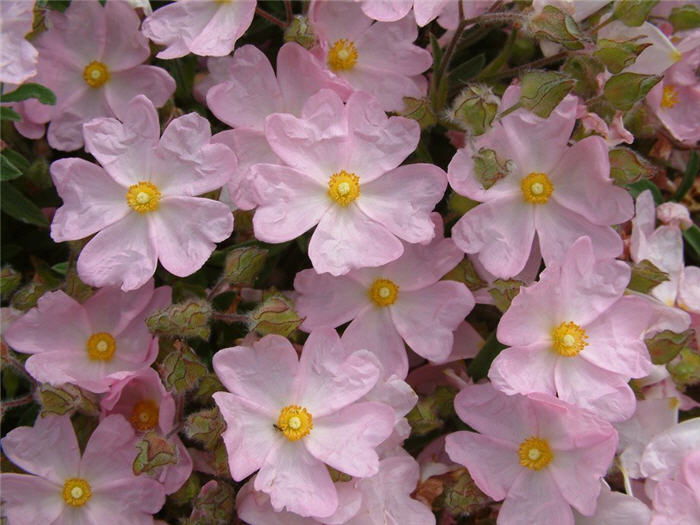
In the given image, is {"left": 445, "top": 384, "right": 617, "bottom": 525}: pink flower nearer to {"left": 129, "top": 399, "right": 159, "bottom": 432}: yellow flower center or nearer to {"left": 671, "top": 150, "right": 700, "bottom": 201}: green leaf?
{"left": 129, "top": 399, "right": 159, "bottom": 432}: yellow flower center

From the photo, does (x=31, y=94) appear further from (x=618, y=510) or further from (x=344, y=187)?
(x=618, y=510)

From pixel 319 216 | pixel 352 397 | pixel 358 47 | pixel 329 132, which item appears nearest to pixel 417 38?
pixel 358 47

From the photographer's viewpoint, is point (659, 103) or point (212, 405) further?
point (659, 103)

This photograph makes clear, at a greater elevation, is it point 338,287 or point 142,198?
point 142,198

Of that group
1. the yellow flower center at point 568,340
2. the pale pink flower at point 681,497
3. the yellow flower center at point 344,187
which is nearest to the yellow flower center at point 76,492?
the yellow flower center at point 344,187

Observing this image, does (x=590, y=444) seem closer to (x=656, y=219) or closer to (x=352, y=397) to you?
(x=352, y=397)

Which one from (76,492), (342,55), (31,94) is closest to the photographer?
(76,492)

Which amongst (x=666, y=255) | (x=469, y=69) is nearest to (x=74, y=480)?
(x=469, y=69)
